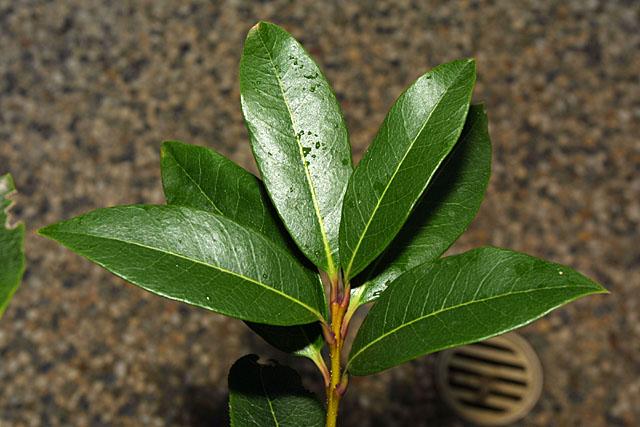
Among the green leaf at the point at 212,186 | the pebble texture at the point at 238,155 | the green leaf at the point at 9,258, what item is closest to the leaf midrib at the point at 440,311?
the green leaf at the point at 212,186

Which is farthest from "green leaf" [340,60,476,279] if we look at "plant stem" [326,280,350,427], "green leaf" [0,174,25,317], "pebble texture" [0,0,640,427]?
"pebble texture" [0,0,640,427]

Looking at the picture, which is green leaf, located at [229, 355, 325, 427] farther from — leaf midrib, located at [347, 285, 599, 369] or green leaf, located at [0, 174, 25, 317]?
green leaf, located at [0, 174, 25, 317]

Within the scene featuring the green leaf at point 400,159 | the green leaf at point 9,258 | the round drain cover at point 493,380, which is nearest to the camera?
the green leaf at point 9,258

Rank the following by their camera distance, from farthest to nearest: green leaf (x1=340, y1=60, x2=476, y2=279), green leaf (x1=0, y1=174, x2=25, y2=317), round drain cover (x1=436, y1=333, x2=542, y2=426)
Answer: round drain cover (x1=436, y1=333, x2=542, y2=426)
green leaf (x1=340, y1=60, x2=476, y2=279)
green leaf (x1=0, y1=174, x2=25, y2=317)

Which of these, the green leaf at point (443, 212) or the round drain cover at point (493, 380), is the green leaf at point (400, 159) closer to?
the green leaf at point (443, 212)

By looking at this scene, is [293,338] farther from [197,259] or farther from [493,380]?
[493,380]

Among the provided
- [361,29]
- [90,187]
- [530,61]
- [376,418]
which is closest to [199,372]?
[376,418]

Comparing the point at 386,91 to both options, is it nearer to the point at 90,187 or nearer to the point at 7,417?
the point at 90,187

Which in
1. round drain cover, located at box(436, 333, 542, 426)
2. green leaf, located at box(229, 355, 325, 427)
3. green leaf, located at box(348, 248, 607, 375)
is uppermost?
green leaf, located at box(348, 248, 607, 375)
